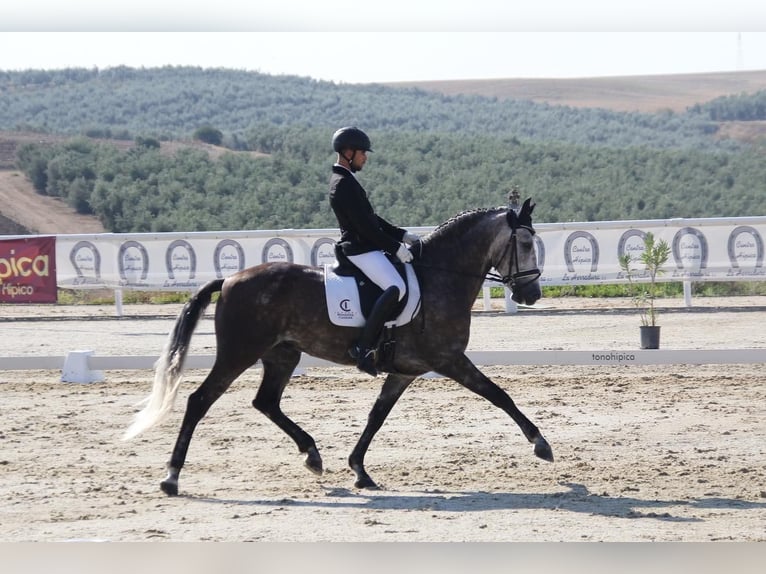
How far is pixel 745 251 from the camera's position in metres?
18.3

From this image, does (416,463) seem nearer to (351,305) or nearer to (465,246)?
(351,305)

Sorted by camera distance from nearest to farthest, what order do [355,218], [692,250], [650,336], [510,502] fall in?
1. [510,502]
2. [355,218]
3. [650,336]
4. [692,250]

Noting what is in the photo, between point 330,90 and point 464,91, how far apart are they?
10.8 meters

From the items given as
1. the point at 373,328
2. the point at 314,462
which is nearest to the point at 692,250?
the point at 373,328

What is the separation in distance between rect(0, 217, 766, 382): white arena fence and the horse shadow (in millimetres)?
11801

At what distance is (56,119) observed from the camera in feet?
216

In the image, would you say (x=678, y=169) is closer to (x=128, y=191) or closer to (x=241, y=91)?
(x=128, y=191)

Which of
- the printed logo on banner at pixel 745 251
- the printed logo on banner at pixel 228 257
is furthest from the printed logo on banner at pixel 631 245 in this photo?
the printed logo on banner at pixel 228 257

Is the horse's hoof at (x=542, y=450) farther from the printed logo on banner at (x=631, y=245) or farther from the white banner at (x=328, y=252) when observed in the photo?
the printed logo on banner at (x=631, y=245)

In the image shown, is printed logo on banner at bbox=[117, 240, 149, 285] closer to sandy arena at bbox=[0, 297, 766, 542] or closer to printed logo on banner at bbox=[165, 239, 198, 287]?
printed logo on banner at bbox=[165, 239, 198, 287]

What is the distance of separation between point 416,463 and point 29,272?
14200 millimetres

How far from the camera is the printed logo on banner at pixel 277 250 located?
19344mm

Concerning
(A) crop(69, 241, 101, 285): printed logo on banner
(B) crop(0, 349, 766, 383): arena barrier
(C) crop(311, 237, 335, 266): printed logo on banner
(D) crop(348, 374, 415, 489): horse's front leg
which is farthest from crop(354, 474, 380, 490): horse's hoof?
(A) crop(69, 241, 101, 285): printed logo on banner

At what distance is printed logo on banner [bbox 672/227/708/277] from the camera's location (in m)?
18.4
